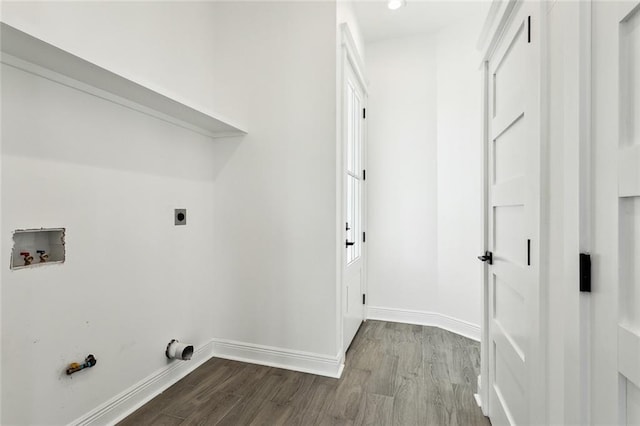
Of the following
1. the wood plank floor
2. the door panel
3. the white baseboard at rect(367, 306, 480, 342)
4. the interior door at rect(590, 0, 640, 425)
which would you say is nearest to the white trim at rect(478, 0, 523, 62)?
the interior door at rect(590, 0, 640, 425)

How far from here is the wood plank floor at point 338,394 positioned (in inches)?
63.7

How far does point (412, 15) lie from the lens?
9.16 feet

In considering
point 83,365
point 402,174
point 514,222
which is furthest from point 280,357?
point 402,174

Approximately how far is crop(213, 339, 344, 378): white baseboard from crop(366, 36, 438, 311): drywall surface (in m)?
1.29

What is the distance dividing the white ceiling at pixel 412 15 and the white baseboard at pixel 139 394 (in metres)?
3.38

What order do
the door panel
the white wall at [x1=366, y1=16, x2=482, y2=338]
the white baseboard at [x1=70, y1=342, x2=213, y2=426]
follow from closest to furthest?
1. the door panel
2. the white baseboard at [x1=70, y1=342, x2=213, y2=426]
3. the white wall at [x1=366, y1=16, x2=482, y2=338]

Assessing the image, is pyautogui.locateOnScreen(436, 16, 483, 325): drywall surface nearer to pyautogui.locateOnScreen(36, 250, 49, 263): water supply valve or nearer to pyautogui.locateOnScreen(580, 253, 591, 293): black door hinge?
pyautogui.locateOnScreen(580, 253, 591, 293): black door hinge

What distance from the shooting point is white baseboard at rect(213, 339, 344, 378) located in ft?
6.72

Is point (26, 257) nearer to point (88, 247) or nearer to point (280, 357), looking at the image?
point (88, 247)

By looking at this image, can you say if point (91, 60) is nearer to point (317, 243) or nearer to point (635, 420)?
point (317, 243)

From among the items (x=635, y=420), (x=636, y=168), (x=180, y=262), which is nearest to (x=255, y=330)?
(x=180, y=262)

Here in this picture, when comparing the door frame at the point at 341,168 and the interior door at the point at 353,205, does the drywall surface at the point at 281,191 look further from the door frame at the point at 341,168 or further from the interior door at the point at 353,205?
the interior door at the point at 353,205

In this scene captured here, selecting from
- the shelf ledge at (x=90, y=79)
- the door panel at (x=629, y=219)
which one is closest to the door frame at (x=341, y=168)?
the shelf ledge at (x=90, y=79)

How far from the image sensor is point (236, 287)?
7.48 ft
